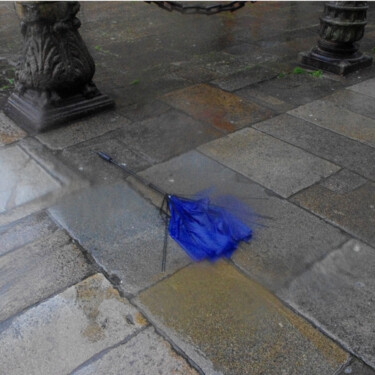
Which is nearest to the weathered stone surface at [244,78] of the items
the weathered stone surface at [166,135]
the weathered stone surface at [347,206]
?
the weathered stone surface at [166,135]

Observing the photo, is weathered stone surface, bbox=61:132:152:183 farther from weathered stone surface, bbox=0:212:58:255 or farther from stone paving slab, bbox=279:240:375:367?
stone paving slab, bbox=279:240:375:367

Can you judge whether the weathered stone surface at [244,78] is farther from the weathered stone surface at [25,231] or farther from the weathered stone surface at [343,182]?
the weathered stone surface at [25,231]

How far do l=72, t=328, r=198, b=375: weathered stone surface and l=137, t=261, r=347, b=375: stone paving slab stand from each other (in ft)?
0.27

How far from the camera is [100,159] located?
4211 millimetres

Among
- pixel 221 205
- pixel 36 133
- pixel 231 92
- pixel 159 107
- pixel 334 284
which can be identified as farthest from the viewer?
pixel 231 92

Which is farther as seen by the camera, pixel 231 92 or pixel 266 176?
pixel 231 92

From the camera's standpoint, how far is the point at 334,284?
283 cm

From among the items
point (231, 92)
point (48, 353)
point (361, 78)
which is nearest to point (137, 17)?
point (231, 92)

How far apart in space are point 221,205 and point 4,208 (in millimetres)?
1713

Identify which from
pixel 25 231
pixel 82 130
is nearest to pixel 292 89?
pixel 82 130

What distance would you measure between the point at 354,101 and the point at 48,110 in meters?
3.48

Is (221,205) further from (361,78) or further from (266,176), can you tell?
(361,78)

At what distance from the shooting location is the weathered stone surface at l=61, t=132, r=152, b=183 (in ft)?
13.0

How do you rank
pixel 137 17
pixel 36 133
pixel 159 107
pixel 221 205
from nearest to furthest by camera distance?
pixel 221 205 → pixel 36 133 → pixel 159 107 → pixel 137 17
